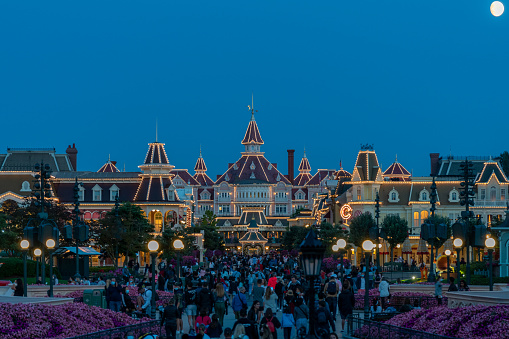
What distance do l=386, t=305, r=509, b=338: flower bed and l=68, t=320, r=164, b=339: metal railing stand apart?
616 cm

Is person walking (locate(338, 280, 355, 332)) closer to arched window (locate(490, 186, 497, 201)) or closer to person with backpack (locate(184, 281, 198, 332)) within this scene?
person with backpack (locate(184, 281, 198, 332))

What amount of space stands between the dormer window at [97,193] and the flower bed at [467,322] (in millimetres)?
82511

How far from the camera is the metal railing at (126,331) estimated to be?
18.4 meters

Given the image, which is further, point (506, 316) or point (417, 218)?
point (417, 218)

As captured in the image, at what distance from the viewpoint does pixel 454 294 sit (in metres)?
22.2

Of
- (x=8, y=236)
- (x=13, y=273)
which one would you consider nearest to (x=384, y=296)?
(x=13, y=273)

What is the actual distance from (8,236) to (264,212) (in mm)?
132515

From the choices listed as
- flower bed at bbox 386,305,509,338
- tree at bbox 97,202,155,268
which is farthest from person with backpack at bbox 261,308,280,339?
tree at bbox 97,202,155,268

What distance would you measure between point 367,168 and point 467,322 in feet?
255

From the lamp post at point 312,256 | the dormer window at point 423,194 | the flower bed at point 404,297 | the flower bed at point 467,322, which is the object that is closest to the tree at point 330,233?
the dormer window at point 423,194

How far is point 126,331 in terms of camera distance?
68.4 feet

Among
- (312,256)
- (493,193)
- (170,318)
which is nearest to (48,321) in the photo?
(170,318)

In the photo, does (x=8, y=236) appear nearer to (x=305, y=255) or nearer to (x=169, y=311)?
(x=169, y=311)

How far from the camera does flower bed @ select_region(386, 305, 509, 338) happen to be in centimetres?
1761
